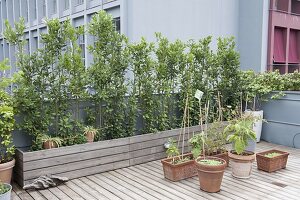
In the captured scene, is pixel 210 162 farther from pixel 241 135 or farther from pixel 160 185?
pixel 160 185

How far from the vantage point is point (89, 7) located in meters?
9.98

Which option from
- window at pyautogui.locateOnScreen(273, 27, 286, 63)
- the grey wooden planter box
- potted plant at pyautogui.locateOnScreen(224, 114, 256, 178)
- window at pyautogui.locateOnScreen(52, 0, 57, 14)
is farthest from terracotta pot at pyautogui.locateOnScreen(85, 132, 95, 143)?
window at pyautogui.locateOnScreen(52, 0, 57, 14)

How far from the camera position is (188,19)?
8.58 m

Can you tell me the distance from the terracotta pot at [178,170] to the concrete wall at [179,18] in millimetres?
4295

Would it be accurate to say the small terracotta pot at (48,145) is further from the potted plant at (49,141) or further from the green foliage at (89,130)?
the green foliage at (89,130)

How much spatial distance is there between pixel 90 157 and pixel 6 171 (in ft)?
3.86

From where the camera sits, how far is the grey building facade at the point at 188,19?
771 centimetres

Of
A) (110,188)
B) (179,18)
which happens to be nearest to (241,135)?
(110,188)

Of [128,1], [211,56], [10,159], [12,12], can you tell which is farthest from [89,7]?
[12,12]

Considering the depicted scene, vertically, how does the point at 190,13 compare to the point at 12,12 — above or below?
below

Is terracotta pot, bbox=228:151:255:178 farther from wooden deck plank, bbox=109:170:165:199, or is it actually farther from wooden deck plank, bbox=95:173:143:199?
wooden deck plank, bbox=95:173:143:199

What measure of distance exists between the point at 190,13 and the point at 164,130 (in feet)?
14.8

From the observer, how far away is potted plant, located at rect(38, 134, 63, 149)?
421cm

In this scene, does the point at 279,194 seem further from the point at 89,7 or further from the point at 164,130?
the point at 89,7
